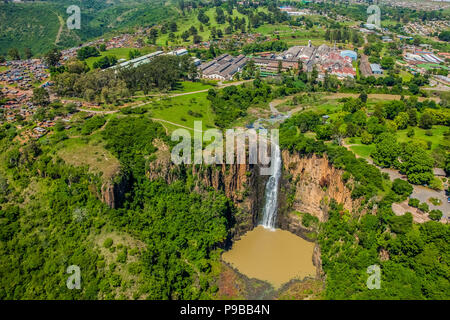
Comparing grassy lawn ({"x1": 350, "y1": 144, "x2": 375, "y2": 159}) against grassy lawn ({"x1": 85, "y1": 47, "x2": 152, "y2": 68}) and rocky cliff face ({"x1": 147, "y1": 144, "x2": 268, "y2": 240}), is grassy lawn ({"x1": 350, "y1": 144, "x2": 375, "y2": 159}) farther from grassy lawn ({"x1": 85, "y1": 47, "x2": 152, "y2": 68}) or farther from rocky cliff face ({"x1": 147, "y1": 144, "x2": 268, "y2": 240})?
grassy lawn ({"x1": 85, "y1": 47, "x2": 152, "y2": 68})

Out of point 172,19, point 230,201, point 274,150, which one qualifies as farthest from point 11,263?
point 172,19

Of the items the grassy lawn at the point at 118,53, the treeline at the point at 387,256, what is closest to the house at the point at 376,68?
the treeline at the point at 387,256

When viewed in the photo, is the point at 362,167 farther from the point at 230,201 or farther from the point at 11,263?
the point at 11,263

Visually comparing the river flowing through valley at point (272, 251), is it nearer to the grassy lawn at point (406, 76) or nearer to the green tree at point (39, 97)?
the green tree at point (39, 97)

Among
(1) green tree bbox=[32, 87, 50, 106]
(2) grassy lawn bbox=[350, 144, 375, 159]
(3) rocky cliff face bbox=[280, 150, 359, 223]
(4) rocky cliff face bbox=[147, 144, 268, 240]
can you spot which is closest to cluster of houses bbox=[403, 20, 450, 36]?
(2) grassy lawn bbox=[350, 144, 375, 159]

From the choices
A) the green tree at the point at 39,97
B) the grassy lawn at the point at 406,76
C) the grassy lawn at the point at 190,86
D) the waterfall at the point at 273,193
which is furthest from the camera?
the grassy lawn at the point at 406,76

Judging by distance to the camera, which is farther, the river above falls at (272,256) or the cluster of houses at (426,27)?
the cluster of houses at (426,27)
